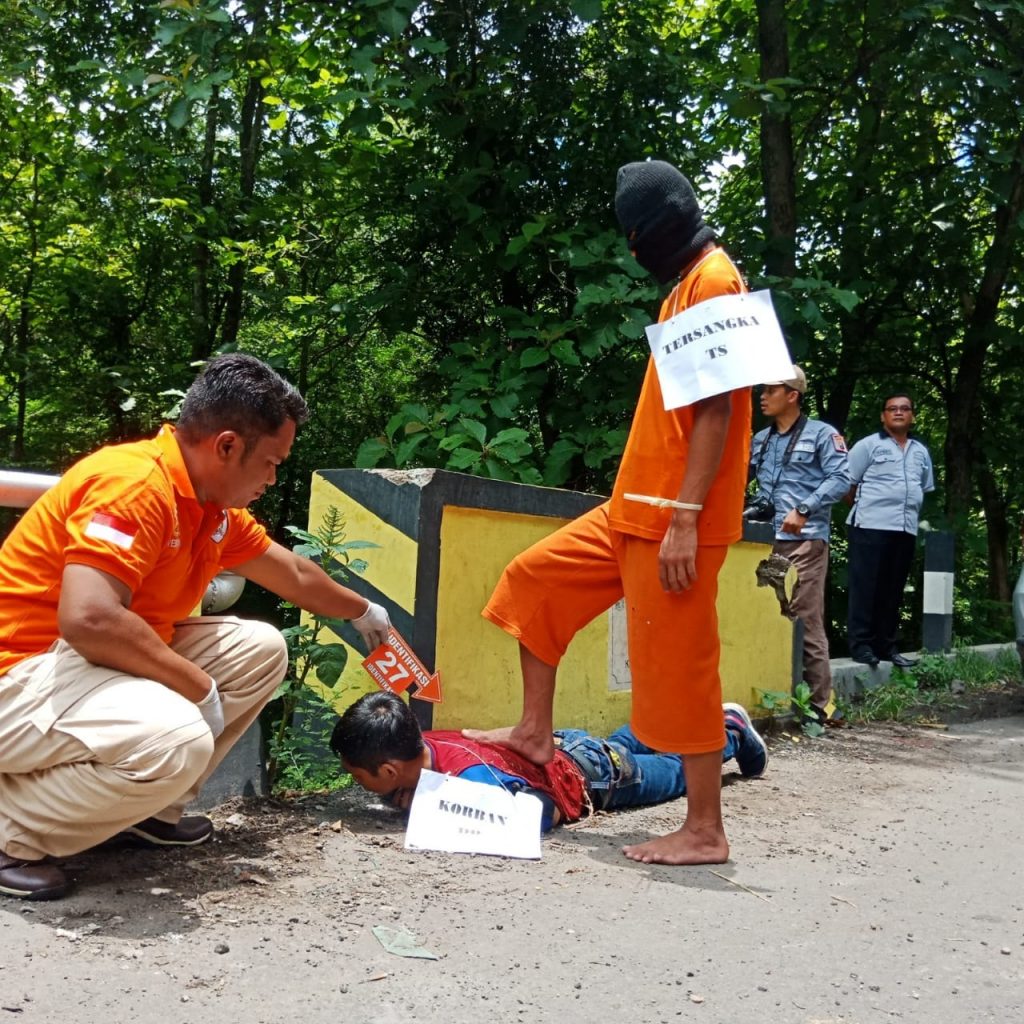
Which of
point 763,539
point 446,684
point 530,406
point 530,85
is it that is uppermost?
point 530,85

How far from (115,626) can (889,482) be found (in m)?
6.29

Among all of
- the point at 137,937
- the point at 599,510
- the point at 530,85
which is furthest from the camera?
the point at 530,85

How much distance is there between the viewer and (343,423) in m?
12.1

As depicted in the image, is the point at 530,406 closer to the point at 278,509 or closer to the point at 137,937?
the point at 137,937

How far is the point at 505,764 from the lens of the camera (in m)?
3.53

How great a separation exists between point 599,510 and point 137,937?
1899 mm

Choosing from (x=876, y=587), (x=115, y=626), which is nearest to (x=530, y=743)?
(x=115, y=626)

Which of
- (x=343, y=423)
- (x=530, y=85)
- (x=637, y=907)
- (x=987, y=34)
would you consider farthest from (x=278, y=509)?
(x=637, y=907)

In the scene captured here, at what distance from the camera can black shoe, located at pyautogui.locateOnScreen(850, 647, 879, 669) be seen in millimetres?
7348

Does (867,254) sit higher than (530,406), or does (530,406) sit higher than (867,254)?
(867,254)

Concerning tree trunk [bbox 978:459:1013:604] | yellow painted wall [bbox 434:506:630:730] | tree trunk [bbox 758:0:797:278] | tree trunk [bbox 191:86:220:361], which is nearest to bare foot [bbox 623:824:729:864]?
yellow painted wall [bbox 434:506:630:730]

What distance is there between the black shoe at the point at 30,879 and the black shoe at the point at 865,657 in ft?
19.1

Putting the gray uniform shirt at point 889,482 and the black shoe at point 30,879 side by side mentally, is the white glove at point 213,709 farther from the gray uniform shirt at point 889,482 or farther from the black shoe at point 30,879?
the gray uniform shirt at point 889,482

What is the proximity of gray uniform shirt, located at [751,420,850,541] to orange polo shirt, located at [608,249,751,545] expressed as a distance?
9.80 ft
